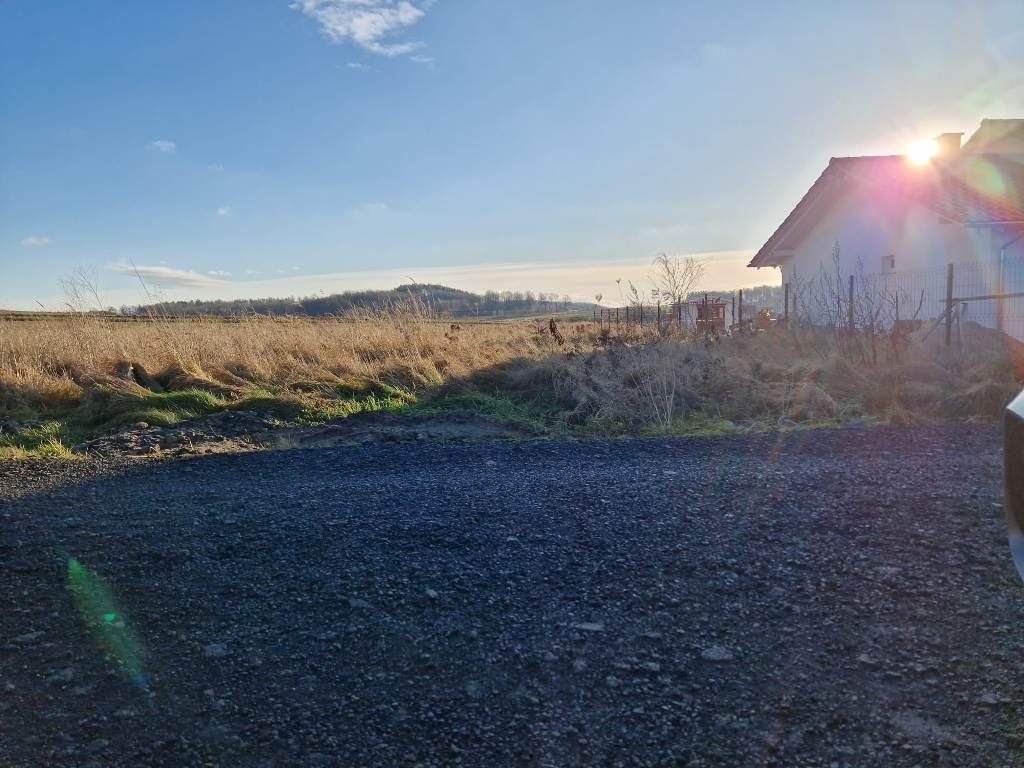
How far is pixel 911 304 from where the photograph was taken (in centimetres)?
1545

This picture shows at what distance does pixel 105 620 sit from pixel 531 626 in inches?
68.9

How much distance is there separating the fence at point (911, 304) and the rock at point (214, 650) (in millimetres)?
10493

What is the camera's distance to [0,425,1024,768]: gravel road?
77.0 inches

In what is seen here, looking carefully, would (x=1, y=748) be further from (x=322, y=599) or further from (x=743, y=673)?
(x=743, y=673)

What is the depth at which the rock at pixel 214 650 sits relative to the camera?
2.45 meters

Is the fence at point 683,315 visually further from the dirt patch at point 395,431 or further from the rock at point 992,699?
the rock at point 992,699

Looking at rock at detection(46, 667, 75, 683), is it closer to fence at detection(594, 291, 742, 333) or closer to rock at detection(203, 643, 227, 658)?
rock at detection(203, 643, 227, 658)

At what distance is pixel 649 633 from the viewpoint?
2.49 m

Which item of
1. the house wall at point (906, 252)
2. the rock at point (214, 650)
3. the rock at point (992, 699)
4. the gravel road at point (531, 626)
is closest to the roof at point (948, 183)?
the house wall at point (906, 252)

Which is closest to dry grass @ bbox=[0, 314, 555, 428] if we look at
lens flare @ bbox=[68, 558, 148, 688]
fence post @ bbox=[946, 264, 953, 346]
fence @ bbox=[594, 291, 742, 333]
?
fence @ bbox=[594, 291, 742, 333]

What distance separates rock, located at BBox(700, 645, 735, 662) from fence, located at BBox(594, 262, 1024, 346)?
9.47m

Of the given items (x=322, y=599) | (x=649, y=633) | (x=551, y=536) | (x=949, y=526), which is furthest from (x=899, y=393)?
(x=322, y=599)

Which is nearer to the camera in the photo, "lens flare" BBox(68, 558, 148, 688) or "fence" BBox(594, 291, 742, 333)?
"lens flare" BBox(68, 558, 148, 688)

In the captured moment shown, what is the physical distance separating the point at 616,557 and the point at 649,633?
0.71 metres
